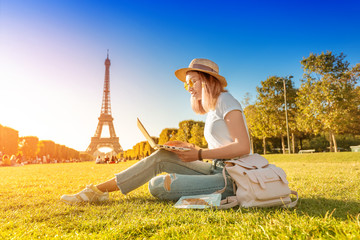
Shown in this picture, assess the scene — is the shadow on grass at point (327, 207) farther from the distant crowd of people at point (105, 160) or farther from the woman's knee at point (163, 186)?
the distant crowd of people at point (105, 160)

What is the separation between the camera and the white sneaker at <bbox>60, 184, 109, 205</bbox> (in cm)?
304

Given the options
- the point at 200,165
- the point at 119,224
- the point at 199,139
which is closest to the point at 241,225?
the point at 119,224

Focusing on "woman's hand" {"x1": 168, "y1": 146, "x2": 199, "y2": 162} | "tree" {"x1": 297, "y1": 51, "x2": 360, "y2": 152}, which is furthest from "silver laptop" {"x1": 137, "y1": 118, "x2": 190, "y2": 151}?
"tree" {"x1": 297, "y1": 51, "x2": 360, "y2": 152}

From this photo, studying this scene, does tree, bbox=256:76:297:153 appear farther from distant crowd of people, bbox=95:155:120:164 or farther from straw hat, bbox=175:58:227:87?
straw hat, bbox=175:58:227:87

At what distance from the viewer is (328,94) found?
19.3m

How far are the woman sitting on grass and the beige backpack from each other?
0.59 feet

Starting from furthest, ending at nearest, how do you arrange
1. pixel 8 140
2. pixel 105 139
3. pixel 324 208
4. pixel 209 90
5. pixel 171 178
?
pixel 105 139 < pixel 8 140 < pixel 209 90 < pixel 171 178 < pixel 324 208

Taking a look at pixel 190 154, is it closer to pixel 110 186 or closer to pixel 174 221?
pixel 174 221

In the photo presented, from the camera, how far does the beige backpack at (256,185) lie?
8.00 ft

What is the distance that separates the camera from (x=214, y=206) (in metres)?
2.50

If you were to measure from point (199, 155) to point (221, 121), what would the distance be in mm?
437

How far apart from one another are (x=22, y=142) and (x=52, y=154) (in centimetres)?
562

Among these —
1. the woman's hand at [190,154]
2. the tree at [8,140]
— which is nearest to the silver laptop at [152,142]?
the woman's hand at [190,154]

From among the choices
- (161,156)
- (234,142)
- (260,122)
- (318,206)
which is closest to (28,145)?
(260,122)
